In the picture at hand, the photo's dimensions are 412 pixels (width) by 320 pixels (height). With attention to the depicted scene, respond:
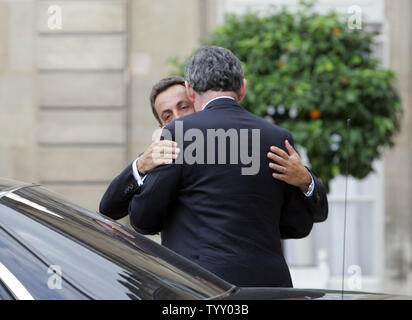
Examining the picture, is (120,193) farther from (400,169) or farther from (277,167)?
(400,169)

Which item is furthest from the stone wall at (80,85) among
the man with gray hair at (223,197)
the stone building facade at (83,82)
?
the man with gray hair at (223,197)

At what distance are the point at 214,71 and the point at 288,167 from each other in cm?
48

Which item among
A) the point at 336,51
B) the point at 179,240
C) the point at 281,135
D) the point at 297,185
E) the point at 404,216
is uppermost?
the point at 336,51

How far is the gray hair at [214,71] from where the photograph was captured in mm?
3125

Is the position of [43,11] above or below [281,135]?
above

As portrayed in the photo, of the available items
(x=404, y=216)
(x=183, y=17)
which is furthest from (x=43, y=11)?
(x=404, y=216)

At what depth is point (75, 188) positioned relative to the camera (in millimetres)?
9930

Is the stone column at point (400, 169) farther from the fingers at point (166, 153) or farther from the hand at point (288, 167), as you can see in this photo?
the fingers at point (166, 153)

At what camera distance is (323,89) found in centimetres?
710

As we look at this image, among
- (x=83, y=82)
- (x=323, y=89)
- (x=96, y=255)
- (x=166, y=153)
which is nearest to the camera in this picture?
(x=96, y=255)

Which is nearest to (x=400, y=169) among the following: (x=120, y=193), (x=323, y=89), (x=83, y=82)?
(x=323, y=89)

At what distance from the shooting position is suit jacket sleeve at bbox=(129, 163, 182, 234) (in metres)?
2.95

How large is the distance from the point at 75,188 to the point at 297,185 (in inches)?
281

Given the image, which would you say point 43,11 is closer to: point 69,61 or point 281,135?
point 69,61
